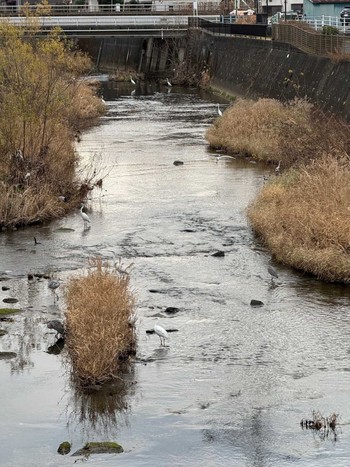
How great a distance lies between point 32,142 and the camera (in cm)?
3238

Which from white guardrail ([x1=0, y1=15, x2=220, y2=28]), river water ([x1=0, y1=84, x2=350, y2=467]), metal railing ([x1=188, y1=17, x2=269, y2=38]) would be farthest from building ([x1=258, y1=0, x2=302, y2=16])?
river water ([x1=0, y1=84, x2=350, y2=467])

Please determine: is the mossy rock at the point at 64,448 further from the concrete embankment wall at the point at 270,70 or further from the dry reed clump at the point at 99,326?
the concrete embankment wall at the point at 270,70

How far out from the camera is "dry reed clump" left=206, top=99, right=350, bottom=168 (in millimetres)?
32125

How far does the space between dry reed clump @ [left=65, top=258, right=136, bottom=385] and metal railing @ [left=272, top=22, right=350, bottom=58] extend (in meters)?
26.4

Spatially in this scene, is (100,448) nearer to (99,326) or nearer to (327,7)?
(99,326)

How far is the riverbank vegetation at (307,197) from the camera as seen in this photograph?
24156 mm

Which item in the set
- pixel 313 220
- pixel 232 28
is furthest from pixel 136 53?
pixel 313 220

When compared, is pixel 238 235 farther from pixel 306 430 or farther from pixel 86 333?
pixel 306 430

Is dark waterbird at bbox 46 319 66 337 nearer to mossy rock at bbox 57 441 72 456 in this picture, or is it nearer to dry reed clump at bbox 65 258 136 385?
dry reed clump at bbox 65 258 136 385

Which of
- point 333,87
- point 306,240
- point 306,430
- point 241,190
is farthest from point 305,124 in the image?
point 306,430

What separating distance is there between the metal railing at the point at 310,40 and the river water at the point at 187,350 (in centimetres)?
1402

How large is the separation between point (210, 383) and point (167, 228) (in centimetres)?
1127

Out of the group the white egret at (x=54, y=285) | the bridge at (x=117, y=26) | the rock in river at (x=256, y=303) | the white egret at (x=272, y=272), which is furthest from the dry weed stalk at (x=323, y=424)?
the bridge at (x=117, y=26)

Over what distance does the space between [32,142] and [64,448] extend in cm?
1787
